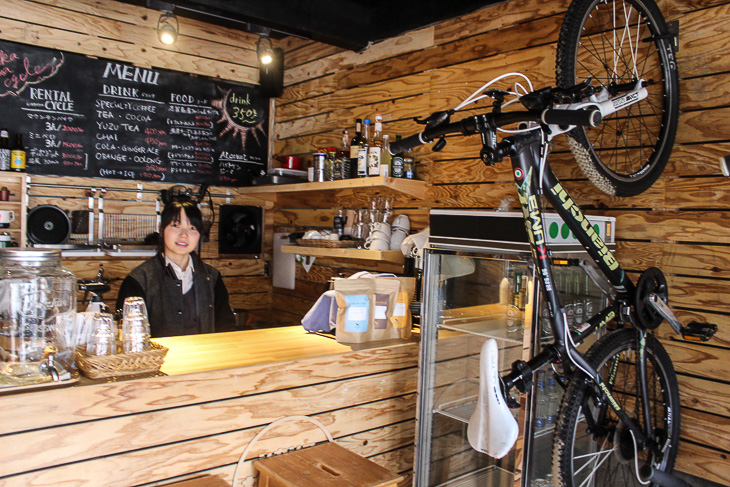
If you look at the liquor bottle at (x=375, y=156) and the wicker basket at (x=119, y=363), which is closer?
the wicker basket at (x=119, y=363)

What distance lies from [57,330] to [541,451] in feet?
6.55

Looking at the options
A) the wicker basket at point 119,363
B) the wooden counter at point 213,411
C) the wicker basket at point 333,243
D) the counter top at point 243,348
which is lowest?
the wooden counter at point 213,411

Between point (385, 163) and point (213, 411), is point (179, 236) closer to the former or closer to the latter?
point (385, 163)

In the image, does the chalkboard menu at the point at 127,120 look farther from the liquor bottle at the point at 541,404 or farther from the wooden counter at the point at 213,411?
the liquor bottle at the point at 541,404

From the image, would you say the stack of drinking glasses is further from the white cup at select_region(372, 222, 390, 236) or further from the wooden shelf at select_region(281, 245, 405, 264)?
the white cup at select_region(372, 222, 390, 236)

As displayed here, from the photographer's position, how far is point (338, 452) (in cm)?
250

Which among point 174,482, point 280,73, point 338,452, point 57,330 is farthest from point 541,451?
point 280,73

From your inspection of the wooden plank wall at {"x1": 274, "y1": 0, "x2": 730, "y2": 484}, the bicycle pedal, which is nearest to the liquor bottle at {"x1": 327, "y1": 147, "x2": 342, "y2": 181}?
the wooden plank wall at {"x1": 274, "y1": 0, "x2": 730, "y2": 484}

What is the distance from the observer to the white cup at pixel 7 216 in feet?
12.5

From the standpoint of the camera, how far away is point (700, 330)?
89.7 inches

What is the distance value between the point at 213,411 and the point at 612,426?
5.28ft

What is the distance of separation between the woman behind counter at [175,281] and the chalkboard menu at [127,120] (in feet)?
4.05

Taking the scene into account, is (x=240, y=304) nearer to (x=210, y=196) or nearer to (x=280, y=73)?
(x=210, y=196)

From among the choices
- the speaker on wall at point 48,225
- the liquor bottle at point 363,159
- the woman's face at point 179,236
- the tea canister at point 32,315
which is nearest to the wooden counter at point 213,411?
the tea canister at point 32,315
